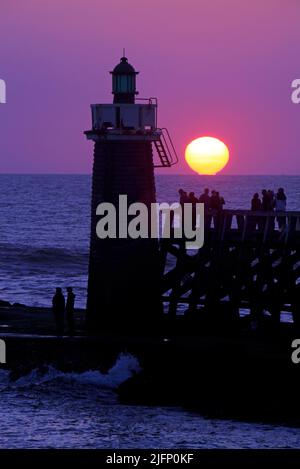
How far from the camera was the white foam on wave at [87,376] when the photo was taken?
2742 centimetres

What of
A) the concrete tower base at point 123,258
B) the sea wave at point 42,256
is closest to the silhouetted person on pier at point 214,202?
the concrete tower base at point 123,258

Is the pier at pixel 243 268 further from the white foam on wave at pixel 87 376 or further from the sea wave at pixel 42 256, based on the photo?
the sea wave at pixel 42 256

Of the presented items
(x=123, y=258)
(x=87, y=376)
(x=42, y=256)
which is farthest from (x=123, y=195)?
(x=42, y=256)

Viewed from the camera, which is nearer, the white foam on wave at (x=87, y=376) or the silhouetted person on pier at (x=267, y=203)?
the white foam on wave at (x=87, y=376)

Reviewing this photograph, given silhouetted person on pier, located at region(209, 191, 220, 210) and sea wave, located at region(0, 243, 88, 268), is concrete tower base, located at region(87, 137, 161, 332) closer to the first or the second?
A: silhouetted person on pier, located at region(209, 191, 220, 210)

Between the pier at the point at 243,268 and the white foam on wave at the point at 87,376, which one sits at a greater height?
the pier at the point at 243,268

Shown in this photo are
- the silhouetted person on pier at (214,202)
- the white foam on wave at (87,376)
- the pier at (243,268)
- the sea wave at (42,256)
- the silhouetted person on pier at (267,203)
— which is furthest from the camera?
the sea wave at (42,256)

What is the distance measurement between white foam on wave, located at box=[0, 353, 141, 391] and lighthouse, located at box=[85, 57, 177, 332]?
1.41m

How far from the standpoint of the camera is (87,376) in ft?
92.1

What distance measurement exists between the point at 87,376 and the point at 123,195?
452 centimetres

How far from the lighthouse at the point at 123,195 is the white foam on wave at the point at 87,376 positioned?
141 cm

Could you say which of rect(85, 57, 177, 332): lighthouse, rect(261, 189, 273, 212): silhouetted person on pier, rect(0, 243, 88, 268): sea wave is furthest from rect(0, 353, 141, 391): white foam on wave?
rect(0, 243, 88, 268): sea wave
